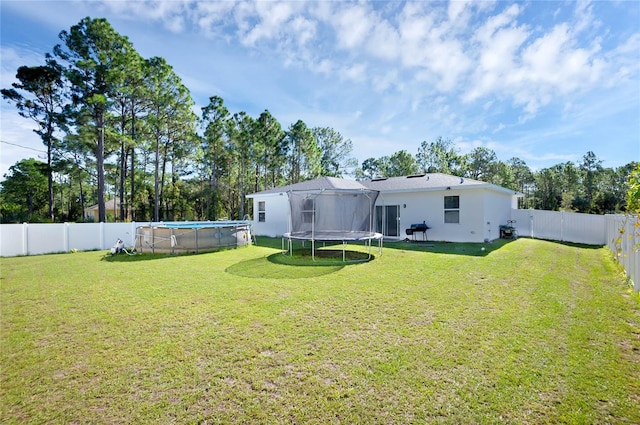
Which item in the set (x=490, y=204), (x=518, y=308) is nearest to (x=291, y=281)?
(x=518, y=308)

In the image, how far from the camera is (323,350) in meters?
2.91

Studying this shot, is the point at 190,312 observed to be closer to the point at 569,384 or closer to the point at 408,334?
the point at 408,334

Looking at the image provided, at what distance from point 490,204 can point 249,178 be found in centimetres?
2136

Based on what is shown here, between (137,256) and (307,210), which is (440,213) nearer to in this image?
(307,210)

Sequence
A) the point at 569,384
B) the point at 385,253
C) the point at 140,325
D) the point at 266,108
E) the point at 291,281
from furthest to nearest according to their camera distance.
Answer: the point at 266,108, the point at 385,253, the point at 291,281, the point at 140,325, the point at 569,384

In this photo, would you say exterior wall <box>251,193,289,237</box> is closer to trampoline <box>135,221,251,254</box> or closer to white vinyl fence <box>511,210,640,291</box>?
trampoline <box>135,221,251,254</box>

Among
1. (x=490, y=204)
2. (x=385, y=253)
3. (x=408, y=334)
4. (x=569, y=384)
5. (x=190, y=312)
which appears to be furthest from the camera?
(x=490, y=204)

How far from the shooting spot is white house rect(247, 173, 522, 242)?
11.3 meters

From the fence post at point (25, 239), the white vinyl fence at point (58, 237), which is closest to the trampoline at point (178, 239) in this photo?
the white vinyl fence at point (58, 237)

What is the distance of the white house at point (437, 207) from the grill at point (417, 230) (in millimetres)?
253

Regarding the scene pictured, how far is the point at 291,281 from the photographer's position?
18.7 ft

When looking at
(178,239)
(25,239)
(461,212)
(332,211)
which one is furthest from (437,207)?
(25,239)

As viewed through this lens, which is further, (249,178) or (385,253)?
(249,178)

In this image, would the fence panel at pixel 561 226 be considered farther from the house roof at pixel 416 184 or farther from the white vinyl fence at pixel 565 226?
the house roof at pixel 416 184
